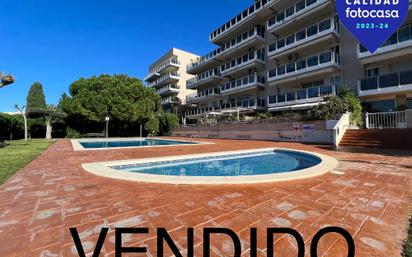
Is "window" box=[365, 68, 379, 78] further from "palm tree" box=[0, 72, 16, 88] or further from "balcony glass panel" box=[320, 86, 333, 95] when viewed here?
"palm tree" box=[0, 72, 16, 88]

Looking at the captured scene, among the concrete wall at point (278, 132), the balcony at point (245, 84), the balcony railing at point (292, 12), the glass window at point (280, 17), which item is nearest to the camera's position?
the concrete wall at point (278, 132)

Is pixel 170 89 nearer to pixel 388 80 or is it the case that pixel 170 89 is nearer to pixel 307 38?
pixel 307 38

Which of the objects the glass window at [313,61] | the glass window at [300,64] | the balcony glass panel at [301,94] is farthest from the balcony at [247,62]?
the balcony glass panel at [301,94]

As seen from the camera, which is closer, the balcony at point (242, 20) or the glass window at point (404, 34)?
the glass window at point (404, 34)

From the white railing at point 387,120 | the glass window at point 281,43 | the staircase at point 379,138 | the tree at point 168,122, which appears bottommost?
the staircase at point 379,138

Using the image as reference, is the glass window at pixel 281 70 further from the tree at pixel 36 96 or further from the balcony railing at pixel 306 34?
the tree at pixel 36 96

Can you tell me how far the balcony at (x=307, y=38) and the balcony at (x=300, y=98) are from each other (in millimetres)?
4676

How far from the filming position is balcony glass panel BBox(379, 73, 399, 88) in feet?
49.2

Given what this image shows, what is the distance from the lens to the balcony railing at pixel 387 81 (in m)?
14.5

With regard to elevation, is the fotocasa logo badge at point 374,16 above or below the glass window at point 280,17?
below

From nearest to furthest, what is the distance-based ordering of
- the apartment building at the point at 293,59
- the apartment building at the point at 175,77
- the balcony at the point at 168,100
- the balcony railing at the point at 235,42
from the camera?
the apartment building at the point at 293,59
the balcony railing at the point at 235,42
the balcony at the point at 168,100
the apartment building at the point at 175,77

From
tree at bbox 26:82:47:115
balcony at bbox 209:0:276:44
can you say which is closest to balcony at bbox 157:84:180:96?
balcony at bbox 209:0:276:44

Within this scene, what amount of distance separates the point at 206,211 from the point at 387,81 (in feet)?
60.0

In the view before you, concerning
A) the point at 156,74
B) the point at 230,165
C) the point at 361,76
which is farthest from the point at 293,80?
the point at 156,74
